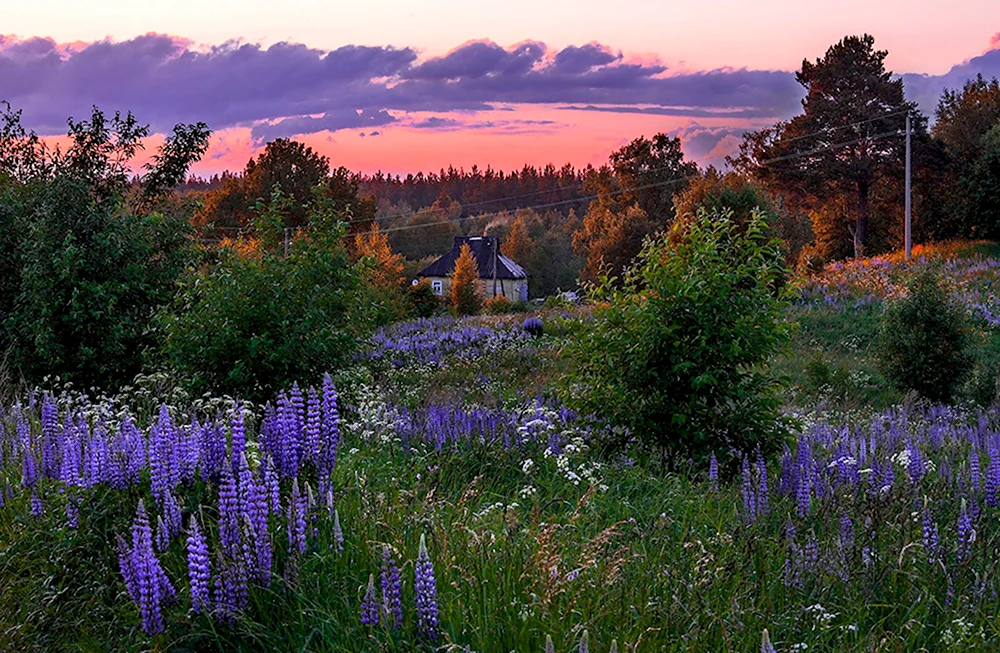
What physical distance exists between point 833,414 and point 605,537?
10080 millimetres

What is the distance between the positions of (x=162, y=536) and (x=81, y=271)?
10750 millimetres

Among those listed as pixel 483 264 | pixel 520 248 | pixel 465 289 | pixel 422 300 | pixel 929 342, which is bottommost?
pixel 483 264

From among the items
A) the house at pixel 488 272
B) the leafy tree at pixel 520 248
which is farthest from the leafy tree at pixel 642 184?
the leafy tree at pixel 520 248

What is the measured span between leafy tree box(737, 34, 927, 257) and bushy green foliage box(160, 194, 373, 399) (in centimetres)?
4073

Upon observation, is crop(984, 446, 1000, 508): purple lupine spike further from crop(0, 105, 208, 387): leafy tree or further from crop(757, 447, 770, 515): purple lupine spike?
crop(0, 105, 208, 387): leafy tree

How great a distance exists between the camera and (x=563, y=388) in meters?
8.56

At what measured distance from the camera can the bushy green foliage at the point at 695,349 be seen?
7.68m

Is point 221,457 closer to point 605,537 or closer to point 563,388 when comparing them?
point 605,537

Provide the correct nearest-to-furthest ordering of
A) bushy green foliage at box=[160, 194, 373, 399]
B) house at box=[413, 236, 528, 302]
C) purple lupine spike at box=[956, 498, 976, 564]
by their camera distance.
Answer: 1. purple lupine spike at box=[956, 498, 976, 564]
2. bushy green foliage at box=[160, 194, 373, 399]
3. house at box=[413, 236, 528, 302]

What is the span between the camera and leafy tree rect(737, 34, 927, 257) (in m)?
46.3

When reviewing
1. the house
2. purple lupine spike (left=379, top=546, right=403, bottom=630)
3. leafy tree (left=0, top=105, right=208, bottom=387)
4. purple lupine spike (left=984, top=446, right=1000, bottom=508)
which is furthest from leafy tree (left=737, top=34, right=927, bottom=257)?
purple lupine spike (left=379, top=546, right=403, bottom=630)

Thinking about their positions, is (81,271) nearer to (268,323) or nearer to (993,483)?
(268,323)

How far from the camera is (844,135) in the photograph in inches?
1864

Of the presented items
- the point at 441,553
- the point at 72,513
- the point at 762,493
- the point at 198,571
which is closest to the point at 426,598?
the point at 441,553
